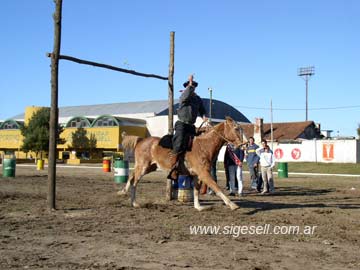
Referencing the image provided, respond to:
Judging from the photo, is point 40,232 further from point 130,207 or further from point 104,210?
point 130,207

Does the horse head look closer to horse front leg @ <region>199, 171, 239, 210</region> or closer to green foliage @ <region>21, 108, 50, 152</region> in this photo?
horse front leg @ <region>199, 171, 239, 210</region>

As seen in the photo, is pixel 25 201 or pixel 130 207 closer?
pixel 130 207

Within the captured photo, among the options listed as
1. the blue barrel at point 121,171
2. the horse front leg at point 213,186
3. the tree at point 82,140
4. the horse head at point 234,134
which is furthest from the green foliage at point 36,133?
the horse front leg at point 213,186

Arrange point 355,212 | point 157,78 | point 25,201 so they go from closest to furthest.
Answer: point 355,212 < point 25,201 < point 157,78

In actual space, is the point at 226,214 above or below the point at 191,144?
below

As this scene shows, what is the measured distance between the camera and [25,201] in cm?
1323

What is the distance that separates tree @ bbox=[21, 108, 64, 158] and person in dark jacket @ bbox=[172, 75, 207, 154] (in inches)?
2289

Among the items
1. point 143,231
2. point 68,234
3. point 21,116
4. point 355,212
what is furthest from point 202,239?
point 21,116

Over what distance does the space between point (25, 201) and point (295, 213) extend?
23.5 ft

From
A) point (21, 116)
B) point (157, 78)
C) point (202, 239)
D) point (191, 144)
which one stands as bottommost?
point (202, 239)

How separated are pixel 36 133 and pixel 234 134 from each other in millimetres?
59608

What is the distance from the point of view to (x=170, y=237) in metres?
8.22

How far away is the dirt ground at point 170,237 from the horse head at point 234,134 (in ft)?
5.51

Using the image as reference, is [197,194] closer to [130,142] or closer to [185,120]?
[185,120]
